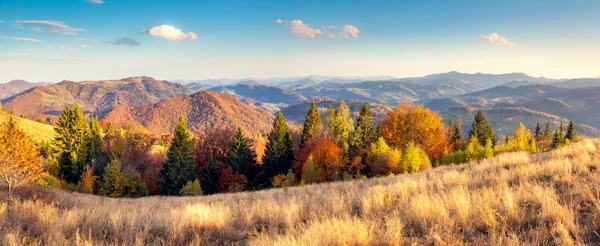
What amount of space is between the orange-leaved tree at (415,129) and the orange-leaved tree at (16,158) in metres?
40.5

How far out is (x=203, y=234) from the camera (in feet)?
17.7

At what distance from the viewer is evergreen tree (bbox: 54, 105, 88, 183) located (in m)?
48.9

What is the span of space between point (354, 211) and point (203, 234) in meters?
3.30

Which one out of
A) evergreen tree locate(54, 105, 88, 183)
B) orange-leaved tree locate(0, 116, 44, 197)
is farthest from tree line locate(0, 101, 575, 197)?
orange-leaved tree locate(0, 116, 44, 197)

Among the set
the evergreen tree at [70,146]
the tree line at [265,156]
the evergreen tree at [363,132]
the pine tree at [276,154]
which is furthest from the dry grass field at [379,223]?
the evergreen tree at [70,146]

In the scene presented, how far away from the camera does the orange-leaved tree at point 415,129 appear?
4238cm

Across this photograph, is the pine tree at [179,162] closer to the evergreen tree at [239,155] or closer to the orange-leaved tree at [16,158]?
the evergreen tree at [239,155]

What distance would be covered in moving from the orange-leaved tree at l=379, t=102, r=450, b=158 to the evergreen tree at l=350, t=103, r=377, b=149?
3.70 m

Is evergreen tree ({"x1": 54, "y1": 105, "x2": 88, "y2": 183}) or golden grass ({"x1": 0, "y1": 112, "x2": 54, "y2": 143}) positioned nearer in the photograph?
evergreen tree ({"x1": 54, "y1": 105, "x2": 88, "y2": 183})

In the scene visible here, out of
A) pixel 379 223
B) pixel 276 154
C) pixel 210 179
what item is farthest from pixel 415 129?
pixel 379 223

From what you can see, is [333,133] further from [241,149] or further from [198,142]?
[198,142]

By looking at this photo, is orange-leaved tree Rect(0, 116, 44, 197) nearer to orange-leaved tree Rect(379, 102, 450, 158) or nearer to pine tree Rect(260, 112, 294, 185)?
pine tree Rect(260, 112, 294, 185)

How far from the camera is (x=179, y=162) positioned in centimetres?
4516

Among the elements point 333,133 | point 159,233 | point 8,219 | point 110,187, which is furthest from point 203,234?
point 333,133
